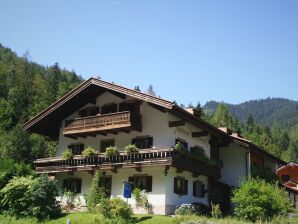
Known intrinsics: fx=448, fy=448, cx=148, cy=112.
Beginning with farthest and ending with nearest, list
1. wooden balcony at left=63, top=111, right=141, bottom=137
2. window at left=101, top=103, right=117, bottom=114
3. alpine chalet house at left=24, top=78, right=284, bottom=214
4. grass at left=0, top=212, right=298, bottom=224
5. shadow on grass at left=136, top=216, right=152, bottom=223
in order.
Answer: window at left=101, top=103, right=117, bottom=114 < wooden balcony at left=63, top=111, right=141, bottom=137 < alpine chalet house at left=24, top=78, right=284, bottom=214 < shadow on grass at left=136, top=216, right=152, bottom=223 < grass at left=0, top=212, right=298, bottom=224

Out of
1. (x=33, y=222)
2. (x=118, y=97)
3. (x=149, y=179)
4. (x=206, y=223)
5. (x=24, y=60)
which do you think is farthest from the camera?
(x=24, y=60)

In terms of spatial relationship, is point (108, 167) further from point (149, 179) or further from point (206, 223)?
point (206, 223)

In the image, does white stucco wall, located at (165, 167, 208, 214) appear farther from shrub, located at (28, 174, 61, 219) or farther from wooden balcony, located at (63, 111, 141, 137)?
shrub, located at (28, 174, 61, 219)

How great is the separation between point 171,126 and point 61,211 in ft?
30.8

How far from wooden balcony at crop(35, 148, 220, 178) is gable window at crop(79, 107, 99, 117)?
4107 millimetres

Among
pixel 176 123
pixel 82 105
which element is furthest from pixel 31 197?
pixel 176 123

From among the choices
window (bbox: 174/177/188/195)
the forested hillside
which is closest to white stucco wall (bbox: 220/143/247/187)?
window (bbox: 174/177/188/195)

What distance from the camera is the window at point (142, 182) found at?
96.6 ft

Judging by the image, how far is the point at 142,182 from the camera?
30.0 metres

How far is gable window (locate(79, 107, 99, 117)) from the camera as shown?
35041 millimetres

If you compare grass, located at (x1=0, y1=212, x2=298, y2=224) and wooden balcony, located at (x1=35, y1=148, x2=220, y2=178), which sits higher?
wooden balcony, located at (x1=35, y1=148, x2=220, y2=178)

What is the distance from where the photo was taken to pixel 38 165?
35.4 metres

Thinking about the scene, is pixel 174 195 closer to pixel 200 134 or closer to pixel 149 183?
pixel 149 183

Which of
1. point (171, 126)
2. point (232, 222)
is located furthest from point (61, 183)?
point (232, 222)
